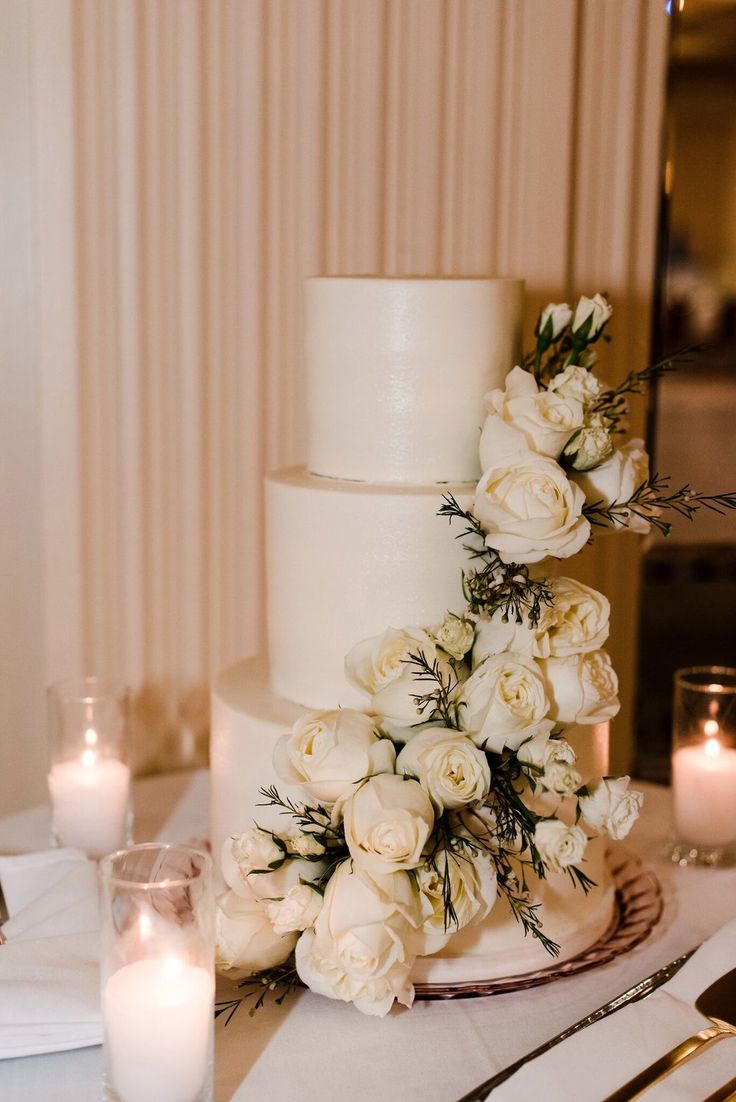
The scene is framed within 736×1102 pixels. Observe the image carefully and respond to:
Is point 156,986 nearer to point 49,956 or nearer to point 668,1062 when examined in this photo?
point 49,956

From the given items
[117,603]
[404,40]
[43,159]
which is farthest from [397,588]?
[404,40]

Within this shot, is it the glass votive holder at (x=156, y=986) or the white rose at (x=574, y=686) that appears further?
the white rose at (x=574, y=686)

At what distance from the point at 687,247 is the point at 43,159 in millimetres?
1744

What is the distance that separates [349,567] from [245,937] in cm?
41

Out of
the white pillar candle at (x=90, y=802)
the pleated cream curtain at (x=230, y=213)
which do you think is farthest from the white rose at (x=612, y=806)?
the pleated cream curtain at (x=230, y=213)

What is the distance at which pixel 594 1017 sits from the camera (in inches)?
Result: 47.2

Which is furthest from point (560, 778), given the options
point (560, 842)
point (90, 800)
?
point (90, 800)

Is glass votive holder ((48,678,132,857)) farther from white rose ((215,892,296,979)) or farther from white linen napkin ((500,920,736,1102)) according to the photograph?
white linen napkin ((500,920,736,1102))

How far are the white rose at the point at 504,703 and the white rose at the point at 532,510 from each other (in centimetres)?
11

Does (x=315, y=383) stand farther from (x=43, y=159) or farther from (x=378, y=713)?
(x=43, y=159)

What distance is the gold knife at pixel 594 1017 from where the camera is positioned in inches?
42.1

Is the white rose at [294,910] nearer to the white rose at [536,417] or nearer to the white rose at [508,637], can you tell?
the white rose at [508,637]

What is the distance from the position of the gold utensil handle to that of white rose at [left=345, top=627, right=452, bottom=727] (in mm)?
375

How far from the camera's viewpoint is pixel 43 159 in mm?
1862
